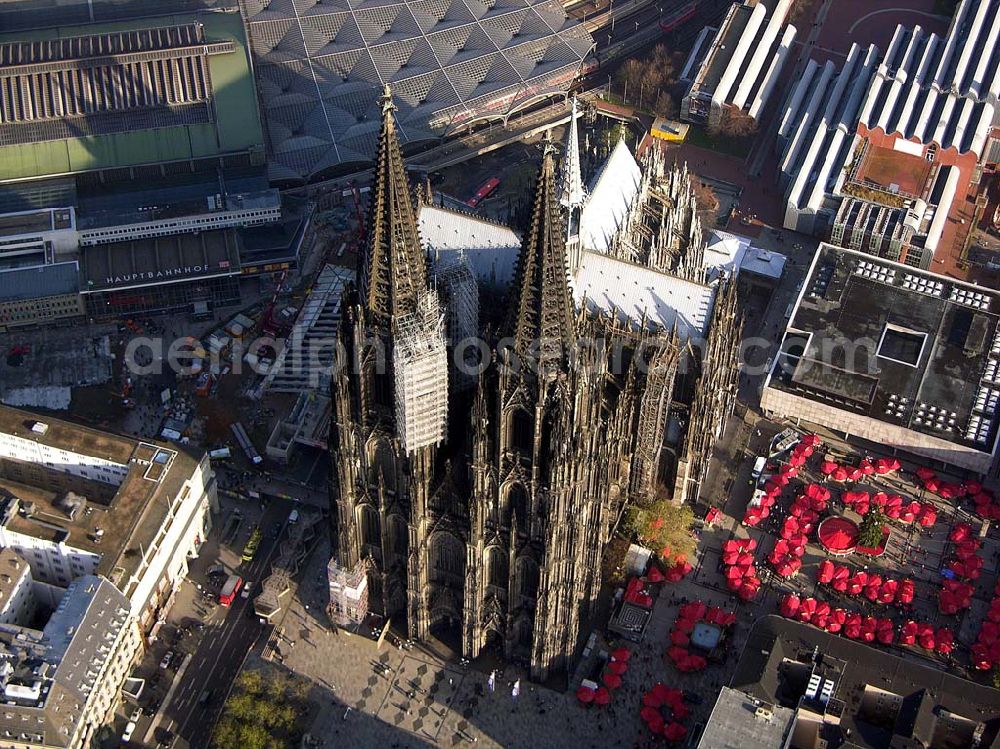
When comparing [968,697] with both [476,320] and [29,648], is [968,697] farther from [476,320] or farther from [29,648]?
[29,648]

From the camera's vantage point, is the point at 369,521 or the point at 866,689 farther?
the point at 369,521

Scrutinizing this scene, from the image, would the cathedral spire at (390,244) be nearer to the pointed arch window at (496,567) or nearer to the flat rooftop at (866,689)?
the pointed arch window at (496,567)

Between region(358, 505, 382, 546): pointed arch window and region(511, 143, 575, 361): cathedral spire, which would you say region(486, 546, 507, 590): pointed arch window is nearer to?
region(358, 505, 382, 546): pointed arch window

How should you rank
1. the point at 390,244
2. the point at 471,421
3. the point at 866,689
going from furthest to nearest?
the point at 866,689
the point at 471,421
the point at 390,244

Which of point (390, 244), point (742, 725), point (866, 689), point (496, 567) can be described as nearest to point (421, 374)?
point (390, 244)

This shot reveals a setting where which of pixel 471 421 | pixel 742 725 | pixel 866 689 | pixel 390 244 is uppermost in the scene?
pixel 390 244

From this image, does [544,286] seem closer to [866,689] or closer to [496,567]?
[496,567]
